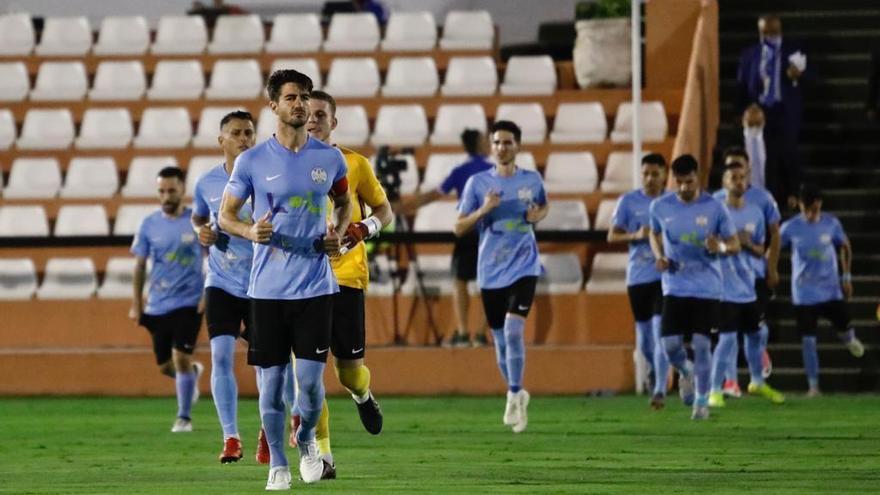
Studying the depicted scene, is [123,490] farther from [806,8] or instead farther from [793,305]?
[806,8]

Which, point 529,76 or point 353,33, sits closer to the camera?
point 529,76

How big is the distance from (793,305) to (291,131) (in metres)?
11.3

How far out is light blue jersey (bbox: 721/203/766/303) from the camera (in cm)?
1756

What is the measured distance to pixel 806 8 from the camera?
975 inches

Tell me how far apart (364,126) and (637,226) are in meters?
5.79

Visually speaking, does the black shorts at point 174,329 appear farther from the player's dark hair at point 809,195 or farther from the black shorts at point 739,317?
the player's dark hair at point 809,195

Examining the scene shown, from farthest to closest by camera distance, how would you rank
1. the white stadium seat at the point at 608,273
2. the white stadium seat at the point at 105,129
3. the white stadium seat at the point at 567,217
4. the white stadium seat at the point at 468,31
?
the white stadium seat at the point at 468,31 < the white stadium seat at the point at 105,129 < the white stadium seat at the point at 567,217 < the white stadium seat at the point at 608,273

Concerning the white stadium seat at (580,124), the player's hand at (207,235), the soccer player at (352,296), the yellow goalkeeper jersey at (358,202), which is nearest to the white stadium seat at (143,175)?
the white stadium seat at (580,124)

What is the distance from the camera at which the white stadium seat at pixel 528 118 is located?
2253 cm

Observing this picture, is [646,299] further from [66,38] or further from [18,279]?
[66,38]

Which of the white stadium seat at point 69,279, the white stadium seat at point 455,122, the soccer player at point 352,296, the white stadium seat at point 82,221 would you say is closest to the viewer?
the soccer player at point 352,296

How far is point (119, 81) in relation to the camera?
24688mm

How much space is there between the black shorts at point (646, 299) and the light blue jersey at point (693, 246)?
194 cm

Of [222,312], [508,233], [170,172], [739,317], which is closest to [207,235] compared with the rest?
[222,312]
